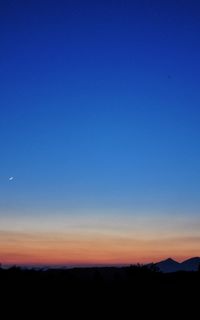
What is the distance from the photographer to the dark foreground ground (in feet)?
87.0

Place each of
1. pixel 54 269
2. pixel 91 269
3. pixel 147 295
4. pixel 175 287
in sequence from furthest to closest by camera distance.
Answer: pixel 91 269
pixel 54 269
pixel 175 287
pixel 147 295

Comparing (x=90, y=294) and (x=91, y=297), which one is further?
(x=90, y=294)

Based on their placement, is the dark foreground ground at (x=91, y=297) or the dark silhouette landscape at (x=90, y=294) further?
the dark silhouette landscape at (x=90, y=294)

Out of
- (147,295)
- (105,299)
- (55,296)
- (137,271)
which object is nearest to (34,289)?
(55,296)

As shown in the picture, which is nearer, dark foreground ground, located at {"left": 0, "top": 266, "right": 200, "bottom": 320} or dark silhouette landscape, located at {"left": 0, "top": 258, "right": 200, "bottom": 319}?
dark foreground ground, located at {"left": 0, "top": 266, "right": 200, "bottom": 320}

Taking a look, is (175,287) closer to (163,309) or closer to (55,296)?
(163,309)

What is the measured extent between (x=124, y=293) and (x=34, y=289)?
6.40 meters

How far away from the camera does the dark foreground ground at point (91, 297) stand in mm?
26516

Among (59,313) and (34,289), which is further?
(34,289)

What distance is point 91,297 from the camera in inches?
1209

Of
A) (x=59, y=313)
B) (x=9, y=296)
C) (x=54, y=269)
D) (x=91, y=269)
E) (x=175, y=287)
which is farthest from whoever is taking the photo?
(x=91, y=269)

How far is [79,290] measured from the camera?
1278 inches

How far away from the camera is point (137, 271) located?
44.2m

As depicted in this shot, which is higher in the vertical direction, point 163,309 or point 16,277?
point 16,277
